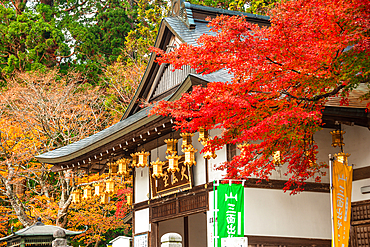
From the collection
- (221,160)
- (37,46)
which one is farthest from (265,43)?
(37,46)

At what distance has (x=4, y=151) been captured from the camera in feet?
62.4

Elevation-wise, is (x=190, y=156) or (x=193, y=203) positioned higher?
(x=190, y=156)

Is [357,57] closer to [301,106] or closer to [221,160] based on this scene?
[301,106]

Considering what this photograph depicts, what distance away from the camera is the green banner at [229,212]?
9.17 metres

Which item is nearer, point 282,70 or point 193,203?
point 282,70

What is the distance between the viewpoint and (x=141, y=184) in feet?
44.8

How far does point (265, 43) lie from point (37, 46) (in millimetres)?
23559

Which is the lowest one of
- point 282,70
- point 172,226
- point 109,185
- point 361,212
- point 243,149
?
point 172,226

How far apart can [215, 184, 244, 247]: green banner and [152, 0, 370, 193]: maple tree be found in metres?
0.89

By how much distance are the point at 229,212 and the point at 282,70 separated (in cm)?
345

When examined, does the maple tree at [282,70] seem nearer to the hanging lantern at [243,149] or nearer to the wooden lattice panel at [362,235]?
the hanging lantern at [243,149]

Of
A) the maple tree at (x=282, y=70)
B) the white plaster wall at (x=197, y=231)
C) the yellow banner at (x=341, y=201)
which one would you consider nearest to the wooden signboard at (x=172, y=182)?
the maple tree at (x=282, y=70)

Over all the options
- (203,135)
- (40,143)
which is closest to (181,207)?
(203,135)

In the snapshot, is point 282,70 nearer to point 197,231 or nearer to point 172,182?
point 172,182
